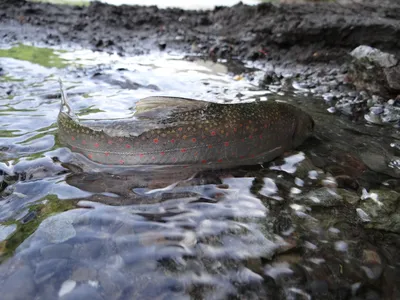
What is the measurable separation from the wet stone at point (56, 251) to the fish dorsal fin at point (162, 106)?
5.72ft

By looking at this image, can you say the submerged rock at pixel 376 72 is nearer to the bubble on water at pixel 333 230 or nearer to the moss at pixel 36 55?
the bubble on water at pixel 333 230

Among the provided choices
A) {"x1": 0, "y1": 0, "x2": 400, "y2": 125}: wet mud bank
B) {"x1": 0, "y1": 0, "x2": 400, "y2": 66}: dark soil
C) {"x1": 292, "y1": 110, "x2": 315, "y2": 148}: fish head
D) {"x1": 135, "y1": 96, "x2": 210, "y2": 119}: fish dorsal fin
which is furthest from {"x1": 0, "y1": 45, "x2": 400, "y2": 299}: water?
{"x1": 0, "y1": 0, "x2": 400, "y2": 66}: dark soil

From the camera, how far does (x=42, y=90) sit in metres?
7.06

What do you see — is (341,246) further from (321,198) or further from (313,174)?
(313,174)

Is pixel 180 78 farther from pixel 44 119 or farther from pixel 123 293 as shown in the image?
pixel 123 293

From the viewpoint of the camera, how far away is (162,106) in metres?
4.11

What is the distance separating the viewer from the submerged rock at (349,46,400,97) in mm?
6527

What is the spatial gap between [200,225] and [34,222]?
56.1 inches

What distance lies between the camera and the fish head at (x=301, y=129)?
4789 millimetres

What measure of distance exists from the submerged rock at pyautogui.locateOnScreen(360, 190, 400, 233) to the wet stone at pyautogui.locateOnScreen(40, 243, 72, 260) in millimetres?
2572

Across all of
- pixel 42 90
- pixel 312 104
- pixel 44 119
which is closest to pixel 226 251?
pixel 44 119

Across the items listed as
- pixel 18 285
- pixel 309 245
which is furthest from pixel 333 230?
pixel 18 285

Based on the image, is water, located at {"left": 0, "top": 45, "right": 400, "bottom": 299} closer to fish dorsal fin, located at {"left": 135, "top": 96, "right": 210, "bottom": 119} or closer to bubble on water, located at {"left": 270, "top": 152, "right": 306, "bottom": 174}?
bubble on water, located at {"left": 270, "top": 152, "right": 306, "bottom": 174}

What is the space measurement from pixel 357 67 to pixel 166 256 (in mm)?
6455
